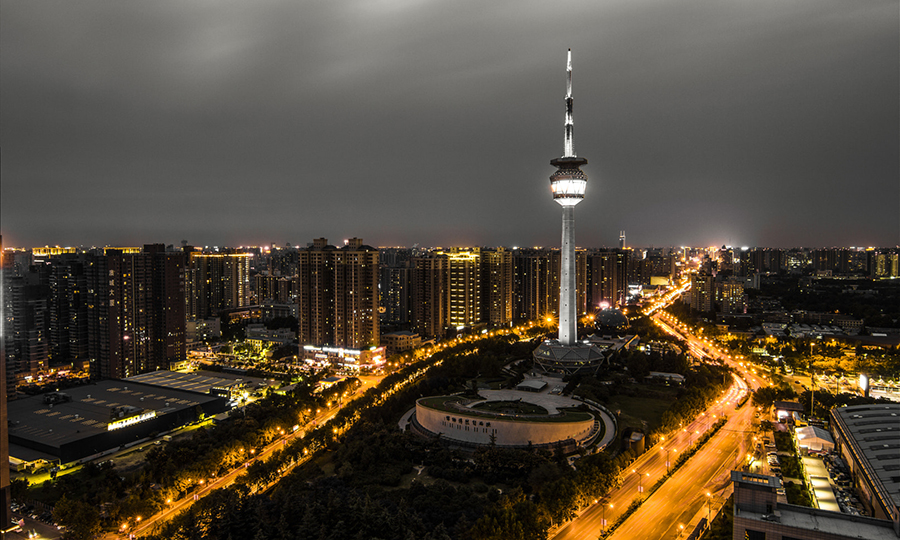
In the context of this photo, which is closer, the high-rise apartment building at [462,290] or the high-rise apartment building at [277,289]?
the high-rise apartment building at [462,290]

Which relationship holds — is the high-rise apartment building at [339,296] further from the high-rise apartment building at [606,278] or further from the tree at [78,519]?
the high-rise apartment building at [606,278]

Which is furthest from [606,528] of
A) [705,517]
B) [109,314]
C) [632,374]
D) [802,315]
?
[802,315]

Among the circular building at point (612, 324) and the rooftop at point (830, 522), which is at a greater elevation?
the circular building at point (612, 324)

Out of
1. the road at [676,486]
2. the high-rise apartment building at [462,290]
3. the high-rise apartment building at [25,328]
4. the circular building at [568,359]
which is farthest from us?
the high-rise apartment building at [462,290]

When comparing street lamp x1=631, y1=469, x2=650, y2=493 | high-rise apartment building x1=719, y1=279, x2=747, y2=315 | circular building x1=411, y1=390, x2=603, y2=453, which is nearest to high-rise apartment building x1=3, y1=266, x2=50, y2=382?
circular building x1=411, y1=390, x2=603, y2=453

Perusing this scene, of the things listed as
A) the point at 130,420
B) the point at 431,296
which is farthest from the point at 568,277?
the point at 130,420

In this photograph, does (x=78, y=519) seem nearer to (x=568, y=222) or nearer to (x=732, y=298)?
(x=568, y=222)

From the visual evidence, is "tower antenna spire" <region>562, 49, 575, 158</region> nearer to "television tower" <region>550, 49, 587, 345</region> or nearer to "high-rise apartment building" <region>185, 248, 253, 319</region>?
"television tower" <region>550, 49, 587, 345</region>

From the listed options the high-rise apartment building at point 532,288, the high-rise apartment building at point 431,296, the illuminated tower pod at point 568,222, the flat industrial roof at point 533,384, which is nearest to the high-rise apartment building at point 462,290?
the high-rise apartment building at point 431,296
